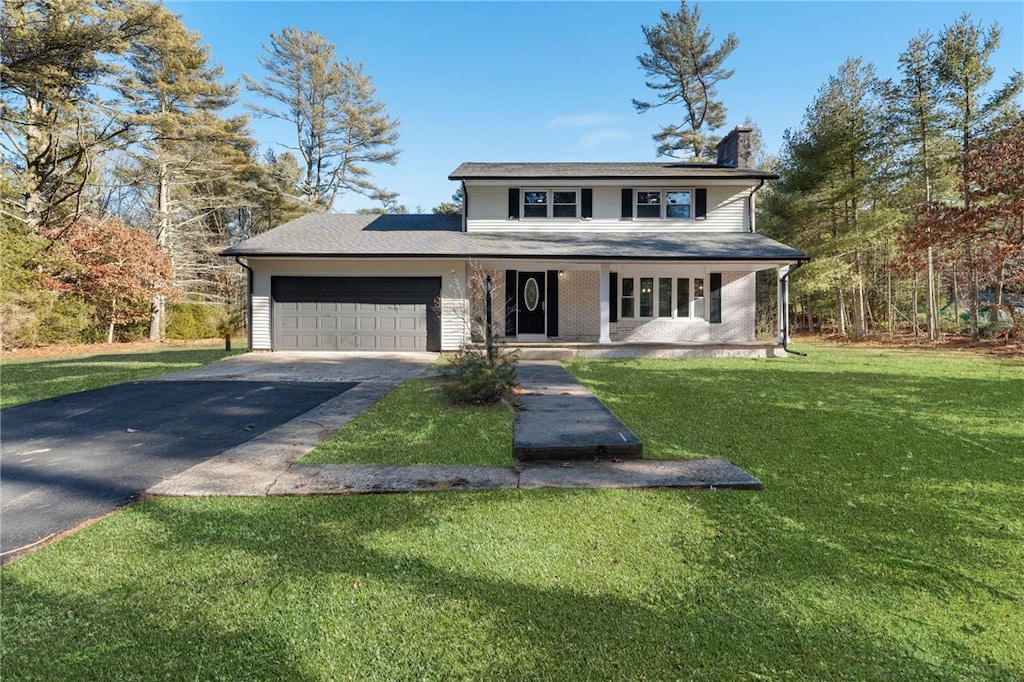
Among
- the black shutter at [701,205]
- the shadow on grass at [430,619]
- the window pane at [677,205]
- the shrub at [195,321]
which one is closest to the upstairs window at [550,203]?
the window pane at [677,205]

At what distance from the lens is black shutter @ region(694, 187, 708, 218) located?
1517cm

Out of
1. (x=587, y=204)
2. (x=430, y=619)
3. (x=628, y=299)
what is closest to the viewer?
(x=430, y=619)

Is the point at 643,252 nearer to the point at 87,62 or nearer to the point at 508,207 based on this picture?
the point at 508,207

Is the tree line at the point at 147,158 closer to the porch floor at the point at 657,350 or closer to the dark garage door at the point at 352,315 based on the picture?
the dark garage door at the point at 352,315

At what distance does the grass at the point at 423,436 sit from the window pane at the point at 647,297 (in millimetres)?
9992

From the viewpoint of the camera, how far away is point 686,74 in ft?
84.5

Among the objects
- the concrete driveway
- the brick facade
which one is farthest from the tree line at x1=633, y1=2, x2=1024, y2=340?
the concrete driveway

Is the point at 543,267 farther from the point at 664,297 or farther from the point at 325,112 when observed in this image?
the point at 325,112

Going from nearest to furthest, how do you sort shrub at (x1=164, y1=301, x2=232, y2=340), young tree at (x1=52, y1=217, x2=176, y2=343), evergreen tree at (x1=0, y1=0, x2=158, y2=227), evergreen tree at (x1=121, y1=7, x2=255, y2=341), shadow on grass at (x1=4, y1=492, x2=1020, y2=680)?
1. shadow on grass at (x1=4, y1=492, x2=1020, y2=680)
2. evergreen tree at (x1=0, y1=0, x2=158, y2=227)
3. young tree at (x1=52, y1=217, x2=176, y2=343)
4. evergreen tree at (x1=121, y1=7, x2=255, y2=341)
5. shrub at (x1=164, y1=301, x2=232, y2=340)

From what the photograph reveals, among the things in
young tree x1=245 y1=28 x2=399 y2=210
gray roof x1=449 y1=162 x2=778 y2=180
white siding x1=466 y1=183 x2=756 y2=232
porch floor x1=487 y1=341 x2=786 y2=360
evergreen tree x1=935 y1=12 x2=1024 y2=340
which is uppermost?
young tree x1=245 y1=28 x2=399 y2=210

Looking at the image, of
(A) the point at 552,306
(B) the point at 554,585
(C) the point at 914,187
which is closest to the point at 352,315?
(A) the point at 552,306

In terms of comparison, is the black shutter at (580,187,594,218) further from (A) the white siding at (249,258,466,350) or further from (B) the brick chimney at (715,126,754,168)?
(B) the brick chimney at (715,126,754,168)

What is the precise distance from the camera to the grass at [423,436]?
4.36 metres

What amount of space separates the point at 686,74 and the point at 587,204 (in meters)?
16.3
